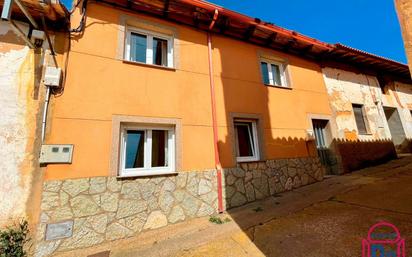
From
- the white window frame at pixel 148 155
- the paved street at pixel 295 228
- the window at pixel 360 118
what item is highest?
the window at pixel 360 118

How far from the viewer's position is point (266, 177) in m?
5.77

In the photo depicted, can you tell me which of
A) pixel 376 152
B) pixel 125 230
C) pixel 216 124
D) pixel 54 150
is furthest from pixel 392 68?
pixel 54 150

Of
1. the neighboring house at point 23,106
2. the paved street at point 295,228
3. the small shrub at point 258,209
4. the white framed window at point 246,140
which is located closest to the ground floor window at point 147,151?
the paved street at point 295,228

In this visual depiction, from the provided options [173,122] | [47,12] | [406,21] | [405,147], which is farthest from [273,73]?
[405,147]

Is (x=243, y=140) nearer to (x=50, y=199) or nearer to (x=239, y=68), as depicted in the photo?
(x=239, y=68)

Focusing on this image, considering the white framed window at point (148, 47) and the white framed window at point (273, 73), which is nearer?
the white framed window at point (148, 47)

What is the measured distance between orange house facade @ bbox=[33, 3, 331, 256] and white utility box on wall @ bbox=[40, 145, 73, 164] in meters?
0.10

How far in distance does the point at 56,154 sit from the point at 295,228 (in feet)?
15.8

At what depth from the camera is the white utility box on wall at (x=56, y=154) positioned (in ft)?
12.3

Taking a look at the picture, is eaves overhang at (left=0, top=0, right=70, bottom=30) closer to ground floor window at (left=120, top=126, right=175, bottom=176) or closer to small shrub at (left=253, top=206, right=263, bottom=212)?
ground floor window at (left=120, top=126, right=175, bottom=176)

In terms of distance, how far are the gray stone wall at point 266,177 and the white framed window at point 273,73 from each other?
2889 mm

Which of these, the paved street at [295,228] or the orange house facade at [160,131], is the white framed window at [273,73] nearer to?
the orange house facade at [160,131]

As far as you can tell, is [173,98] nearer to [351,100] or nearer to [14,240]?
[14,240]

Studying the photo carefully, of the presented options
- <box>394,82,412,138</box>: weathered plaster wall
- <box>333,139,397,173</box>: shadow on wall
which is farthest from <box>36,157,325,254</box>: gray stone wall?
<box>394,82,412,138</box>: weathered plaster wall
